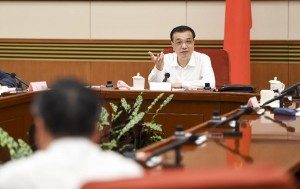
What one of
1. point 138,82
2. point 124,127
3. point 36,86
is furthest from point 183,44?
point 124,127

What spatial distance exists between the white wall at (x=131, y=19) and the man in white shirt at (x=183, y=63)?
2017mm

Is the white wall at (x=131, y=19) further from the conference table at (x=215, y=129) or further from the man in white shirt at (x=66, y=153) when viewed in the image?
the man in white shirt at (x=66, y=153)

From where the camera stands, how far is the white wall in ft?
28.8

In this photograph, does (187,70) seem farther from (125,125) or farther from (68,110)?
(68,110)

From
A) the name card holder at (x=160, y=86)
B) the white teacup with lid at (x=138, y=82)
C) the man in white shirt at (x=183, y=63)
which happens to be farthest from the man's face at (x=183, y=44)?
the name card holder at (x=160, y=86)

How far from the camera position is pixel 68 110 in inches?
68.7

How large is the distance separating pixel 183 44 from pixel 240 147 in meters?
3.66

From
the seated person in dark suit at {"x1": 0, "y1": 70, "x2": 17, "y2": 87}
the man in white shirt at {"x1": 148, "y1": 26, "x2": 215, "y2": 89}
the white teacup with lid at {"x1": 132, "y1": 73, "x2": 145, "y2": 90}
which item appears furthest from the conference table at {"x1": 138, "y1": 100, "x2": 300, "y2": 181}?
the seated person in dark suit at {"x1": 0, "y1": 70, "x2": 17, "y2": 87}

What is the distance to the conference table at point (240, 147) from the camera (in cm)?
276

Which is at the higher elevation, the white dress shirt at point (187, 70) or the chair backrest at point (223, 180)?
the white dress shirt at point (187, 70)

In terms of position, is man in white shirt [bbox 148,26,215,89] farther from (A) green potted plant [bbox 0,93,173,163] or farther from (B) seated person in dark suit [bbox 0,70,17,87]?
(A) green potted plant [bbox 0,93,173,163]

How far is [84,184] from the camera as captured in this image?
1.56 meters

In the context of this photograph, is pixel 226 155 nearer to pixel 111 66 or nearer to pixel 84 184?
pixel 84 184

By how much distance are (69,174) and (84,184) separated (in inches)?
6.6
